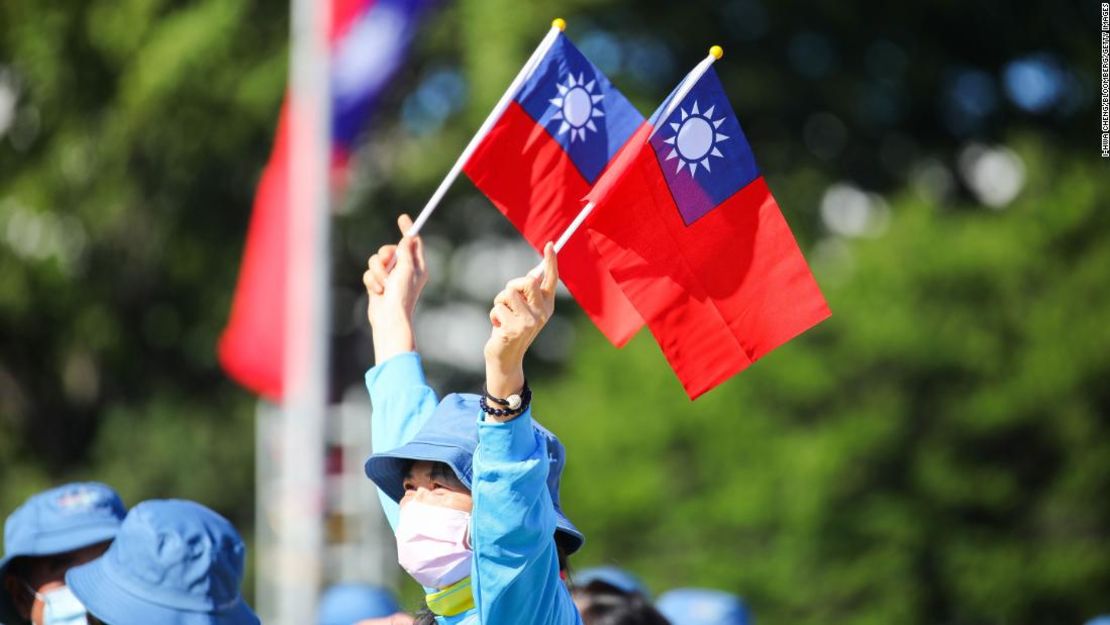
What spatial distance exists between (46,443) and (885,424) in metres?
9.46

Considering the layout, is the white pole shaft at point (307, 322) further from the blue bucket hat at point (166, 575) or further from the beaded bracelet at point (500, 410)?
the beaded bracelet at point (500, 410)

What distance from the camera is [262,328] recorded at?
39.4ft

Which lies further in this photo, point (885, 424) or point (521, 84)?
point (885, 424)

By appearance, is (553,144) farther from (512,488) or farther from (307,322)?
(307,322)

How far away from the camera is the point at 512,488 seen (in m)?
2.91

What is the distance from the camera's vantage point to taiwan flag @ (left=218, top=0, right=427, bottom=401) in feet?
36.5

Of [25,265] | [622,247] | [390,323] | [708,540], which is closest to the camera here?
[622,247]

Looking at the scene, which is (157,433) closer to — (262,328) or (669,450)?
(262,328)

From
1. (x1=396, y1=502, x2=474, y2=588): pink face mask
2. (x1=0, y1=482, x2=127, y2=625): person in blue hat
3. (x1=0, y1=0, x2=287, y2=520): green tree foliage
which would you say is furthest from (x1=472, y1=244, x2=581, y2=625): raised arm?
(x1=0, y1=0, x2=287, y2=520): green tree foliage

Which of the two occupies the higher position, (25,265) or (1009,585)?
(25,265)

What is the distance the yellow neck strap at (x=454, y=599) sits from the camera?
10.6ft

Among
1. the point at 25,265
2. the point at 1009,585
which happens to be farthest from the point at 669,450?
the point at 25,265

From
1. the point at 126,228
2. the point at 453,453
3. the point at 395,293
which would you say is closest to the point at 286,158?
the point at 126,228

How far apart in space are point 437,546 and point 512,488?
351mm
